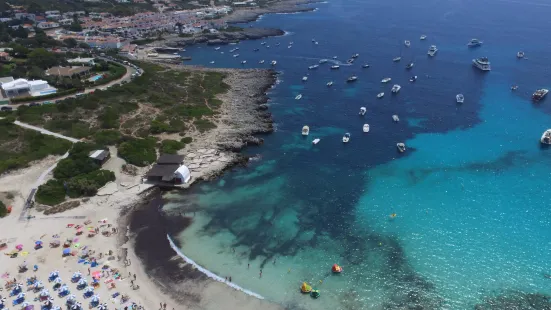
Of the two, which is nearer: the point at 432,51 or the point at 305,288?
the point at 305,288

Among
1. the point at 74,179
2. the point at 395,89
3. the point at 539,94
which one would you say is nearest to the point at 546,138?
the point at 539,94

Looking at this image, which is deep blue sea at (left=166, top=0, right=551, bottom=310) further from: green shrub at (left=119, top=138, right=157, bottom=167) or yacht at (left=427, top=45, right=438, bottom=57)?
yacht at (left=427, top=45, right=438, bottom=57)

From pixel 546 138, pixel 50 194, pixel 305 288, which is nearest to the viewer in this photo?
pixel 305 288

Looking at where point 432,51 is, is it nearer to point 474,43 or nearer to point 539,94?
point 474,43

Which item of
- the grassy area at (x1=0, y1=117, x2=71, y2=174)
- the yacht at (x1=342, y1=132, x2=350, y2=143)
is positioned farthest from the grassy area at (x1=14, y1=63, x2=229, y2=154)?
the yacht at (x1=342, y1=132, x2=350, y2=143)

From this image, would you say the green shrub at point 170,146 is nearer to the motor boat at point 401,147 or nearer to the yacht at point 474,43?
the motor boat at point 401,147

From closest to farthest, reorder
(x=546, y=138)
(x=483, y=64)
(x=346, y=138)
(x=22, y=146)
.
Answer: (x=22, y=146) < (x=546, y=138) < (x=346, y=138) < (x=483, y=64)

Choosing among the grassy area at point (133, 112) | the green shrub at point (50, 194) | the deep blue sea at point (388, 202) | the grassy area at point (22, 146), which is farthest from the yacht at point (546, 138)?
the grassy area at point (22, 146)
